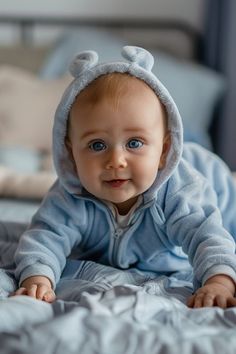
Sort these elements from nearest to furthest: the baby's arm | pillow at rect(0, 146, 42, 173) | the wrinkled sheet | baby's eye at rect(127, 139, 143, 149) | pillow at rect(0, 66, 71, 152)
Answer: the wrinkled sheet
the baby's arm
baby's eye at rect(127, 139, 143, 149)
pillow at rect(0, 146, 42, 173)
pillow at rect(0, 66, 71, 152)

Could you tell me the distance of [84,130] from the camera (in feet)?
4.01

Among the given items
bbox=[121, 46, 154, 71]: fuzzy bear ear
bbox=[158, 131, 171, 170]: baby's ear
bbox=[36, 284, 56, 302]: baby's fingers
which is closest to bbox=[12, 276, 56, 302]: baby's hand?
bbox=[36, 284, 56, 302]: baby's fingers

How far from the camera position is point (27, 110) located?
2658mm

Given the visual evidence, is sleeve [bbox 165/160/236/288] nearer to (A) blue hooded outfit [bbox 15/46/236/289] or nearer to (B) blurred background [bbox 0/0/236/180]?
(A) blue hooded outfit [bbox 15/46/236/289]

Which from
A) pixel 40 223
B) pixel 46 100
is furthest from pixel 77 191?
pixel 46 100

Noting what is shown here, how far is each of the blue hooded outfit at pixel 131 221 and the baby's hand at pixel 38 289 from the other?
18 mm

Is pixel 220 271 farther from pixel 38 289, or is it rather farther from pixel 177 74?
pixel 177 74

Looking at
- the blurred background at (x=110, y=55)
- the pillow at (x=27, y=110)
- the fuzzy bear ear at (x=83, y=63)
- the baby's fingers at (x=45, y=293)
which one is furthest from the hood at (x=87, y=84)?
the pillow at (x=27, y=110)

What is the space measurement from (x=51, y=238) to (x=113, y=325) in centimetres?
40

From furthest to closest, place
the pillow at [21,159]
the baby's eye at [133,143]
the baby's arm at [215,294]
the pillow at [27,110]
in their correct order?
the pillow at [27,110] < the pillow at [21,159] < the baby's eye at [133,143] < the baby's arm at [215,294]

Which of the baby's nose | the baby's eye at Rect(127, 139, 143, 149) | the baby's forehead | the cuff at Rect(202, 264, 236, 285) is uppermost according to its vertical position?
the baby's forehead

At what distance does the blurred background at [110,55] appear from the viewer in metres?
2.63

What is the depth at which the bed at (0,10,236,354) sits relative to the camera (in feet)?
2.98

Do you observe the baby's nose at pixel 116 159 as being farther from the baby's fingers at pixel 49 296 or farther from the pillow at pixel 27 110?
the pillow at pixel 27 110
